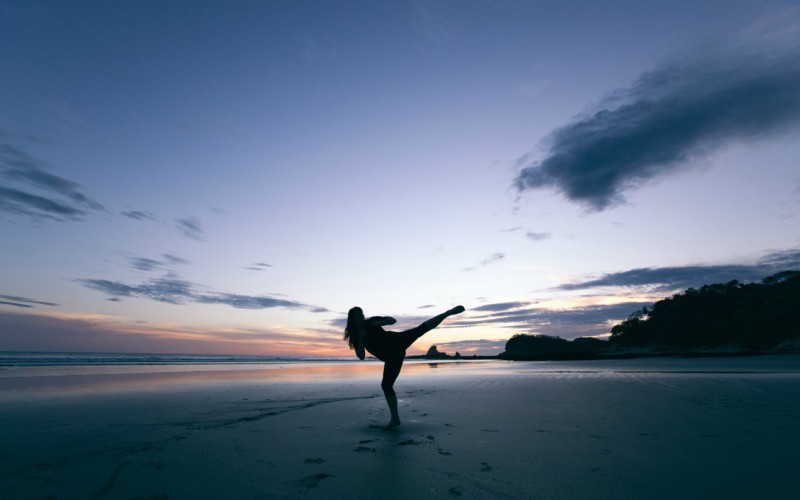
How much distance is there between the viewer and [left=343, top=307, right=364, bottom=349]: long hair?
631cm

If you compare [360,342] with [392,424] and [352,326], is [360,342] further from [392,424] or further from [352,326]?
[392,424]

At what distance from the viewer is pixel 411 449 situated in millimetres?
4875

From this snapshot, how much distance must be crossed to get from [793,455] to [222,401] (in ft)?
34.4

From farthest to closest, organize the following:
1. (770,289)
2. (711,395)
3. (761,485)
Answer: (770,289) < (711,395) < (761,485)

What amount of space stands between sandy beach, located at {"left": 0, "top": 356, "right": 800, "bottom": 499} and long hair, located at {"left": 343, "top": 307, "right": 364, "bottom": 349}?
1424 millimetres

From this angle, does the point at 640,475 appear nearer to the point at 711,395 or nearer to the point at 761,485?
the point at 761,485

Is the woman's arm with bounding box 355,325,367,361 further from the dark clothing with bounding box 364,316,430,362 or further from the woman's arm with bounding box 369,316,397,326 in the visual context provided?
the woman's arm with bounding box 369,316,397,326

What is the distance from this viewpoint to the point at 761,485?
3.37 metres

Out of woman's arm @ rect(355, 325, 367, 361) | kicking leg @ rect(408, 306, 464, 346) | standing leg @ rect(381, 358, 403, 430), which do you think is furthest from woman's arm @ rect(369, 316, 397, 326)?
standing leg @ rect(381, 358, 403, 430)

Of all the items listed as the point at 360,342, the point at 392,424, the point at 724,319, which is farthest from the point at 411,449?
the point at 724,319

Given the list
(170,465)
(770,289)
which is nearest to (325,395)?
(170,465)

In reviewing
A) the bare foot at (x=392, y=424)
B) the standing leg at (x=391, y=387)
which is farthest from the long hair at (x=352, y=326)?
the bare foot at (x=392, y=424)

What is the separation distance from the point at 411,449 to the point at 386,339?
1.94 meters

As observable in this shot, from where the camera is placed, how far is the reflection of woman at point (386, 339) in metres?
6.29
